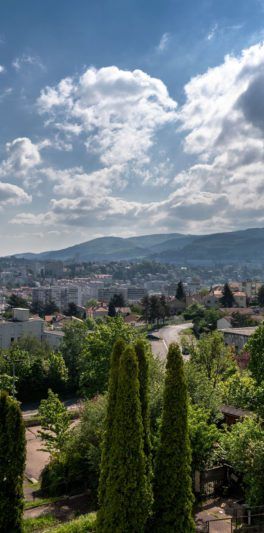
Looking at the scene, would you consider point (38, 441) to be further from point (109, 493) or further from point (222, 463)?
point (109, 493)

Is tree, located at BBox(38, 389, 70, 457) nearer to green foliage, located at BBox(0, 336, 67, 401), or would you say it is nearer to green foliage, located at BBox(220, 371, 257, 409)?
green foliage, located at BBox(220, 371, 257, 409)

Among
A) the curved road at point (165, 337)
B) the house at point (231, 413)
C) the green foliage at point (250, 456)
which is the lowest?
the curved road at point (165, 337)

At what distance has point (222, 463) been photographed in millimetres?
14727

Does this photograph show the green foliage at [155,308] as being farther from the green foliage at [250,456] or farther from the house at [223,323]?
the green foliage at [250,456]

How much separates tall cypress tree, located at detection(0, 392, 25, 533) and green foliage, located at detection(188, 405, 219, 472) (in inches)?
192

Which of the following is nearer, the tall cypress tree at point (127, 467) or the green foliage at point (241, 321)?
the tall cypress tree at point (127, 467)

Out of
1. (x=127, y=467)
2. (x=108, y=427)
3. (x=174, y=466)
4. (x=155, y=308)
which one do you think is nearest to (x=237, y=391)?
(x=174, y=466)

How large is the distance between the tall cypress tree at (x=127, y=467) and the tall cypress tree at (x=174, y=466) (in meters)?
0.49

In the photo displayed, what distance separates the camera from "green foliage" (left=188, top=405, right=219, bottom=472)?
1294 centimetres

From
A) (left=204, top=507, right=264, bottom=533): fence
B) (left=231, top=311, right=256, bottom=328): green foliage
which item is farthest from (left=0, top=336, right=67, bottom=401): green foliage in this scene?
(left=231, top=311, right=256, bottom=328): green foliage

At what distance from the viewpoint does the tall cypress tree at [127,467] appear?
923 centimetres

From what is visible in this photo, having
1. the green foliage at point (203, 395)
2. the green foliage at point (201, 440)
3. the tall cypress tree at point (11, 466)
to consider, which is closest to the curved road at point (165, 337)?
the green foliage at point (203, 395)

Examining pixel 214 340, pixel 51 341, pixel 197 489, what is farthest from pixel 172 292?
pixel 197 489

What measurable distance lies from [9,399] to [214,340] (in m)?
16.9
